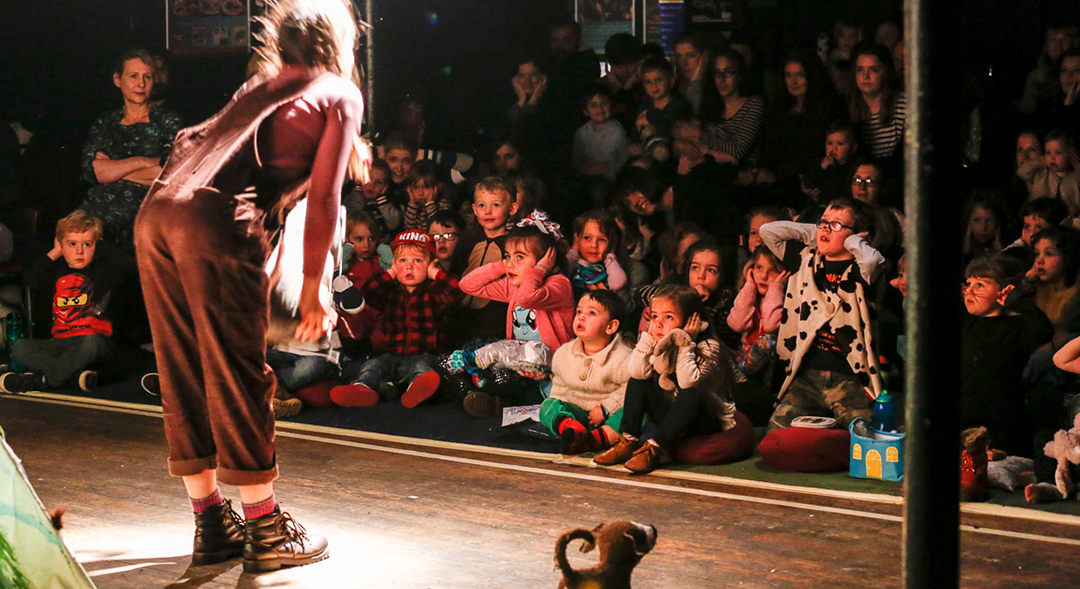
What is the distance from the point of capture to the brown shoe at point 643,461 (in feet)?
16.4

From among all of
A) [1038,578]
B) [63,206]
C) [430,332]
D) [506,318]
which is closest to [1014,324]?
[1038,578]

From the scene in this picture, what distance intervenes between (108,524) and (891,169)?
13.3ft

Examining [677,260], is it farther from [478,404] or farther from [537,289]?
[478,404]

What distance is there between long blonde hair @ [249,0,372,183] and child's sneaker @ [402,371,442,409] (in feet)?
8.83

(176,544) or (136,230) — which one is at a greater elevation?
(136,230)

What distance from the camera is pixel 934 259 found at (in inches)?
62.0

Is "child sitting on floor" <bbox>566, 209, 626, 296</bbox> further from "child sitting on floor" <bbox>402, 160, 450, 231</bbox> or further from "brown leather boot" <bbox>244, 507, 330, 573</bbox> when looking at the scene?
"brown leather boot" <bbox>244, 507, 330, 573</bbox>

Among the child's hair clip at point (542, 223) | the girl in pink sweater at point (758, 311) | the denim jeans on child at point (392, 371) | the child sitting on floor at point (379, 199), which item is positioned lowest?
the denim jeans on child at point (392, 371)

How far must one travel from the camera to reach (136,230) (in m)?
3.76

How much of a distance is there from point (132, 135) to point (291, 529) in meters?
3.75

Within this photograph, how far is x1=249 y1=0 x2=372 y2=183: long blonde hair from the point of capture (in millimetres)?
3736

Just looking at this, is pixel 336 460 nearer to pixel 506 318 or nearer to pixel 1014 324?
pixel 506 318

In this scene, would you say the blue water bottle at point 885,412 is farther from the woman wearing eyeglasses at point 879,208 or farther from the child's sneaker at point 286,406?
the child's sneaker at point 286,406

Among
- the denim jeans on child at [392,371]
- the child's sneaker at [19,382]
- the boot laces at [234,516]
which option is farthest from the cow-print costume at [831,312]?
the child's sneaker at [19,382]
